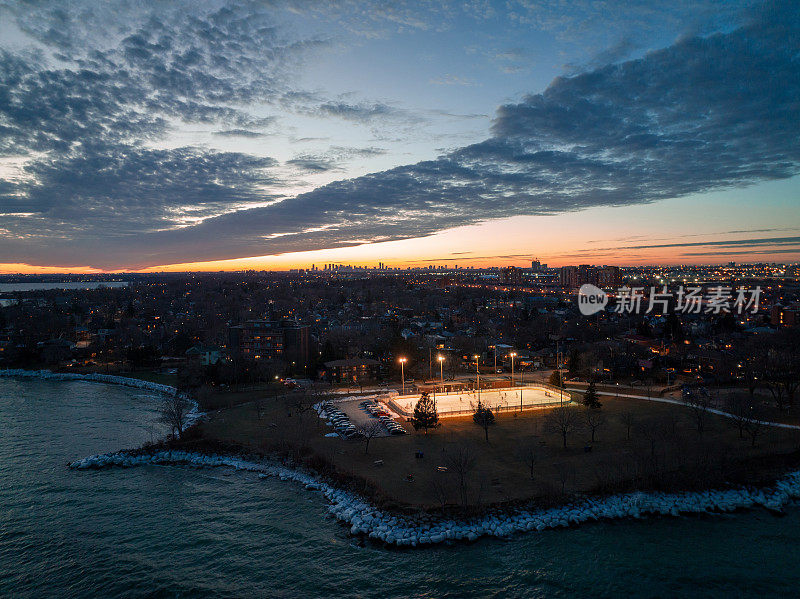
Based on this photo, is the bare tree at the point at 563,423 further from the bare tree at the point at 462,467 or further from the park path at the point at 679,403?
the park path at the point at 679,403

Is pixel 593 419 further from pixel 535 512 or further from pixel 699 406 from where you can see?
pixel 535 512

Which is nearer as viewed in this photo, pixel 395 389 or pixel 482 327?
pixel 395 389

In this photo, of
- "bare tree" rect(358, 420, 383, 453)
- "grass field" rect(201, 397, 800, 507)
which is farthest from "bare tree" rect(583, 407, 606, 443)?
"bare tree" rect(358, 420, 383, 453)

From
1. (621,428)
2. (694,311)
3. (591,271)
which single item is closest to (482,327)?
(694,311)

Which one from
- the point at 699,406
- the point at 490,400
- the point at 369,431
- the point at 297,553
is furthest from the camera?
the point at 490,400

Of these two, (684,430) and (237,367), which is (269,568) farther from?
(237,367)

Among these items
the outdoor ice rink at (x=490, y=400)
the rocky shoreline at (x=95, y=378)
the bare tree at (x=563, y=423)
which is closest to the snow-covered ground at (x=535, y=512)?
the bare tree at (x=563, y=423)

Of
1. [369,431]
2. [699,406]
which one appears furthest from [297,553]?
[699,406]
